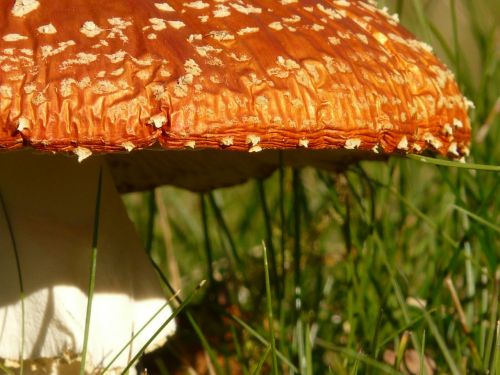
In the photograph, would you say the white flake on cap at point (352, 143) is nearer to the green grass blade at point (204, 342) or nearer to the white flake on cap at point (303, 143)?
the white flake on cap at point (303, 143)

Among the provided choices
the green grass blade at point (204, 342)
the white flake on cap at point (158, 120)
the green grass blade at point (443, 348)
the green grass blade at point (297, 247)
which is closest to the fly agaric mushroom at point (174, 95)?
the white flake on cap at point (158, 120)

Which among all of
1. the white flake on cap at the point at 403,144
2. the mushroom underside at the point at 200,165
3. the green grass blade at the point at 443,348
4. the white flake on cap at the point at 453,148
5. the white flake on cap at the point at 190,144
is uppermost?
the white flake on cap at the point at 190,144

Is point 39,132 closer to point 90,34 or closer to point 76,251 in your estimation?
point 90,34

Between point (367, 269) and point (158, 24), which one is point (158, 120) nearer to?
point (158, 24)

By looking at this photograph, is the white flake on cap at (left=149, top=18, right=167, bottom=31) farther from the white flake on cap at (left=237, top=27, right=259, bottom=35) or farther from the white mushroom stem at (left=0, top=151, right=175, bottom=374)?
the white mushroom stem at (left=0, top=151, right=175, bottom=374)

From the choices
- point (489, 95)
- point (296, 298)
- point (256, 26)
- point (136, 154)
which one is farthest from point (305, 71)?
point (489, 95)

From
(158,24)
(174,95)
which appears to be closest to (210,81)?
(174,95)
